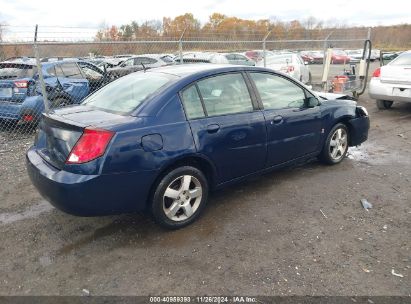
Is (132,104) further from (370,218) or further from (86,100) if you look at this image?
(370,218)

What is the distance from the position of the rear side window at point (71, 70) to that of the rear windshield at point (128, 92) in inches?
185

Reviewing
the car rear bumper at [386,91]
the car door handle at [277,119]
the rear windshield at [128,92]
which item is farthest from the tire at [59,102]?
the car rear bumper at [386,91]

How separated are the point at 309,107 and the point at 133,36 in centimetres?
638

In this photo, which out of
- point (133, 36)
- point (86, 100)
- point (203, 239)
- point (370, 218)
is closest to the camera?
point (203, 239)

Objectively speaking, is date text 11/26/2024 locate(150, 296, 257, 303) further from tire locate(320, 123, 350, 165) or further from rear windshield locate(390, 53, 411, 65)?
rear windshield locate(390, 53, 411, 65)

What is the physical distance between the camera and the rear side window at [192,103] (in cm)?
352

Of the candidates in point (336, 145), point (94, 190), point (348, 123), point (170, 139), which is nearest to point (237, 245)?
point (170, 139)

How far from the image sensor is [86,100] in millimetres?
4141

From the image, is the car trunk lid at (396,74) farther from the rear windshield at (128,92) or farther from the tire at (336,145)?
the rear windshield at (128,92)

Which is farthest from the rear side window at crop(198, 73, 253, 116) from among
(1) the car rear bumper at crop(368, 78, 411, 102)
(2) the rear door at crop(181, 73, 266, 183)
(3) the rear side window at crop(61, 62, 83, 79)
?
(1) the car rear bumper at crop(368, 78, 411, 102)

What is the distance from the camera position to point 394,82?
8680 millimetres

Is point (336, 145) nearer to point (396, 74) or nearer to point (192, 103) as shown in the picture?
point (192, 103)

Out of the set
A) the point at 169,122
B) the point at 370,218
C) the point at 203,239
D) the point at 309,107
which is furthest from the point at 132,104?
the point at 370,218

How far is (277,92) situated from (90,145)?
238cm
